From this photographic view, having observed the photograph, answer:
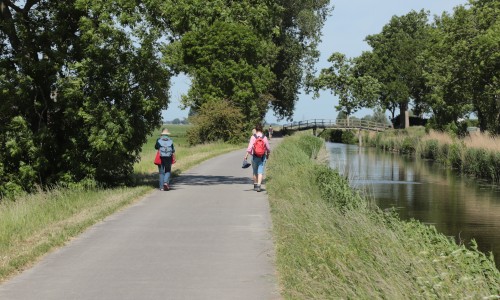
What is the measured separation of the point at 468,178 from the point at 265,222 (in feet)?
82.2

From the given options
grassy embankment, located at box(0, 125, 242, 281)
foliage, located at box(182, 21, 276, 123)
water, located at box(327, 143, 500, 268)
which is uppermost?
foliage, located at box(182, 21, 276, 123)

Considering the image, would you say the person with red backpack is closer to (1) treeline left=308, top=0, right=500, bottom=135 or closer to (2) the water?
(2) the water

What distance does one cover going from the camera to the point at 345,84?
109938 mm

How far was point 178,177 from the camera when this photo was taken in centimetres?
2734

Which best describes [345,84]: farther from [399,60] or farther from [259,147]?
[259,147]

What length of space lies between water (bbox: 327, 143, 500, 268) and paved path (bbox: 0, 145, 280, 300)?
374cm

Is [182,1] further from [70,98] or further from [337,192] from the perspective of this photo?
[337,192]

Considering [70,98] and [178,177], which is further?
[178,177]

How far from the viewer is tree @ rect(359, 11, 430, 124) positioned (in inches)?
3839

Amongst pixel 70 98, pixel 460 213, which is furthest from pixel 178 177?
pixel 460 213

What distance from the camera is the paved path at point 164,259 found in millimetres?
8570

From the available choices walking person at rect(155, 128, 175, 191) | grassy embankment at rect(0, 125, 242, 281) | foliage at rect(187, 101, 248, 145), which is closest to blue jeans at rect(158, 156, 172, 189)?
walking person at rect(155, 128, 175, 191)

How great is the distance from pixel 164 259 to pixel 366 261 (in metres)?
3.23

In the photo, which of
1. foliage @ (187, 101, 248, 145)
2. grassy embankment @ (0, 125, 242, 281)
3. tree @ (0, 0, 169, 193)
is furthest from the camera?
foliage @ (187, 101, 248, 145)
